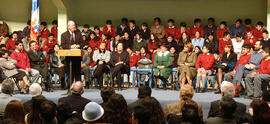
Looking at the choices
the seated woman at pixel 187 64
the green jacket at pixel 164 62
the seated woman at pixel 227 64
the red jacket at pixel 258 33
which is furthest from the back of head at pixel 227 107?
the red jacket at pixel 258 33

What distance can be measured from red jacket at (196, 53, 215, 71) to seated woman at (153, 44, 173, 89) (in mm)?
664

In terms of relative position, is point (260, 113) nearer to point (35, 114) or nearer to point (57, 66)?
point (35, 114)

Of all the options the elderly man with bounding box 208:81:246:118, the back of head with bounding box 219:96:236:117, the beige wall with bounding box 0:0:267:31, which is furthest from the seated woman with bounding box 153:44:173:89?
the back of head with bounding box 219:96:236:117

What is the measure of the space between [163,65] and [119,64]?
41.5 inches

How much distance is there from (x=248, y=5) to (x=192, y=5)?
1.77 metres

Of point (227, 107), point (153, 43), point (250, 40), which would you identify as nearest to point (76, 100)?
point (227, 107)

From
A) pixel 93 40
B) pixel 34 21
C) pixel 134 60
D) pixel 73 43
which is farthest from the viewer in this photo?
pixel 93 40

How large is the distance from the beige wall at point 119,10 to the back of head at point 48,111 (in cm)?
905

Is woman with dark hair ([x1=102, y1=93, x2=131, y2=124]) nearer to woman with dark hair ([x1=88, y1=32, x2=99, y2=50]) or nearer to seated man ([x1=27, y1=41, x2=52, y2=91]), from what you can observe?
seated man ([x1=27, y1=41, x2=52, y2=91])

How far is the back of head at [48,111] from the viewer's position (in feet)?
10.8

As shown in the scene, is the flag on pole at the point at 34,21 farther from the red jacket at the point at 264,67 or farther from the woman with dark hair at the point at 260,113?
A: the woman with dark hair at the point at 260,113

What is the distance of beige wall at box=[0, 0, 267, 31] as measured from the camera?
12117mm

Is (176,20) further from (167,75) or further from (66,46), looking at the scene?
(66,46)

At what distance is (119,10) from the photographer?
491 inches
